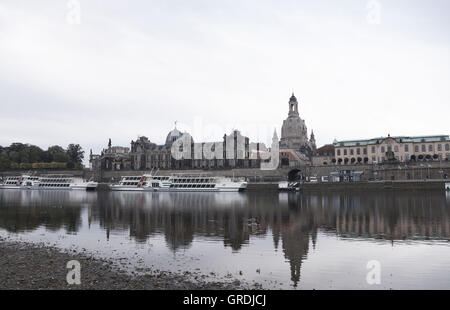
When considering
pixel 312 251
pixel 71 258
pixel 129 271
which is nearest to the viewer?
pixel 129 271

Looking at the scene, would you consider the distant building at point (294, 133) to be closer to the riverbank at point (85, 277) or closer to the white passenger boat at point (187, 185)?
the white passenger boat at point (187, 185)

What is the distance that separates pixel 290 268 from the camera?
16.2m

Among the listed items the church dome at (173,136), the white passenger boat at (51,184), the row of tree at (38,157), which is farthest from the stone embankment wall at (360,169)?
the row of tree at (38,157)

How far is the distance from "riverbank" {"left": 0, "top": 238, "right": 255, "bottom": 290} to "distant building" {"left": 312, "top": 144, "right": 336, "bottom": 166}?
95830 millimetres

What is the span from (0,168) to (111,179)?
56.2 meters

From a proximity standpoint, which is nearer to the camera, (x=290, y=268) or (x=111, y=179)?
(x=290, y=268)

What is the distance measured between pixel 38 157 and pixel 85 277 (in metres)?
169

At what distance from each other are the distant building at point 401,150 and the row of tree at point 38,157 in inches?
4583

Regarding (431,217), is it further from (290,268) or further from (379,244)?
(290,268)

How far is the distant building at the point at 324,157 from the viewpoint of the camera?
107988mm

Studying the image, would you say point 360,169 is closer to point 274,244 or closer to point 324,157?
point 324,157
